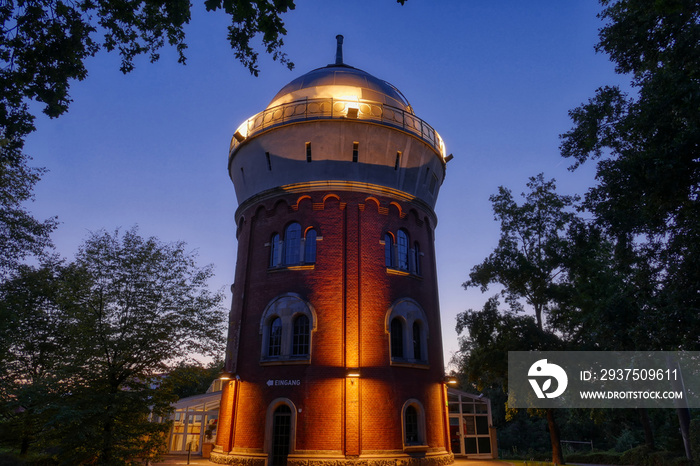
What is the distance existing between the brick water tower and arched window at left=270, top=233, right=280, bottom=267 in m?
0.07

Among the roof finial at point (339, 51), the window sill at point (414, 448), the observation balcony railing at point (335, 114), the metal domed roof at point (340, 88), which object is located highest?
the roof finial at point (339, 51)

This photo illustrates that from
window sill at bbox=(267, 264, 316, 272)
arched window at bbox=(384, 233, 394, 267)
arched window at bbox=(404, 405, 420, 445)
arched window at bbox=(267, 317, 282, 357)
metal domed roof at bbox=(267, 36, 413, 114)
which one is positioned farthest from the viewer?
metal domed roof at bbox=(267, 36, 413, 114)

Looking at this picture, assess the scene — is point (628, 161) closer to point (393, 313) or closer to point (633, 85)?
point (633, 85)

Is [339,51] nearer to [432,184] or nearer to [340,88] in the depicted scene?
[340,88]

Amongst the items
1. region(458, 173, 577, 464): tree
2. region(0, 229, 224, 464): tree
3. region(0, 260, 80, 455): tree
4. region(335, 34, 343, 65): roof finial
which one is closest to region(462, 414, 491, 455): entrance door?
region(458, 173, 577, 464): tree

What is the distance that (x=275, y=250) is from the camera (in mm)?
20312

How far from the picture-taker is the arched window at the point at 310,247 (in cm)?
1953

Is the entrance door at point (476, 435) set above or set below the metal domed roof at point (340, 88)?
below

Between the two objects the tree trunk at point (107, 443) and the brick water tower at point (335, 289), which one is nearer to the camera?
the tree trunk at point (107, 443)

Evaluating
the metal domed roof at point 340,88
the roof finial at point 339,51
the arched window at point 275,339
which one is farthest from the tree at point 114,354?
the roof finial at point 339,51

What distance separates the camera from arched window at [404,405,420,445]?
58.8ft

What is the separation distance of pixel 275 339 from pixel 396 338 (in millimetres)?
5076

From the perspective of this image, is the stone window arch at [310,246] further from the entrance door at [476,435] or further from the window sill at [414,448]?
the entrance door at [476,435]

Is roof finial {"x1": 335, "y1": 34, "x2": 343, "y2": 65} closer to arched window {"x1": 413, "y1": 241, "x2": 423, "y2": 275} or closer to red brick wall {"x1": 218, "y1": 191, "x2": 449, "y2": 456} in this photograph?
red brick wall {"x1": 218, "y1": 191, "x2": 449, "y2": 456}
